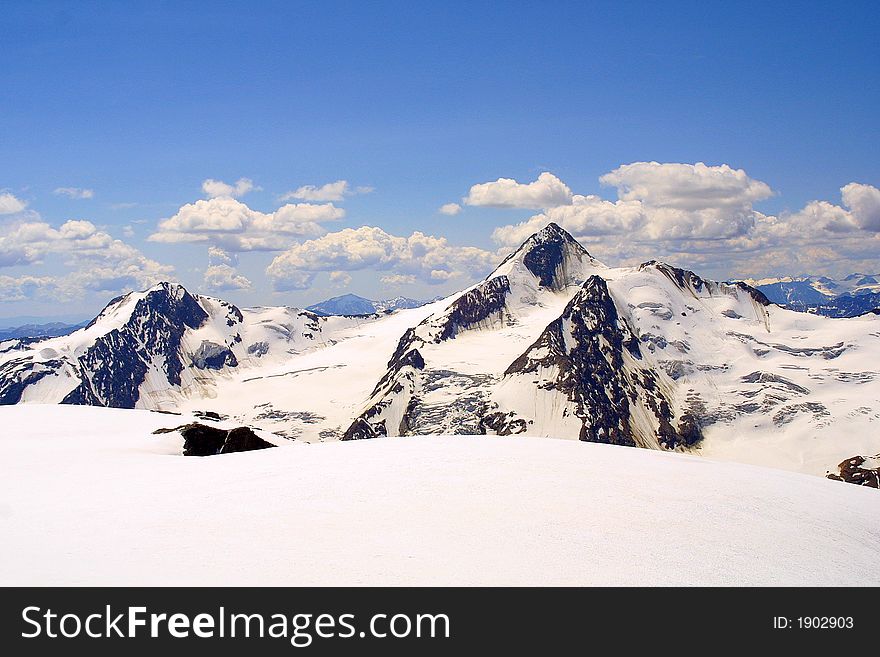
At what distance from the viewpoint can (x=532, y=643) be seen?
11.6 metres

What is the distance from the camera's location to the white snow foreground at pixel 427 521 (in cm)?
1312

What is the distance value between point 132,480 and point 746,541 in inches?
755

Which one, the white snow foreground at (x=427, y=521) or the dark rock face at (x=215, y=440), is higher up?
the dark rock face at (x=215, y=440)

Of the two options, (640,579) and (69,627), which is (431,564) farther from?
(69,627)

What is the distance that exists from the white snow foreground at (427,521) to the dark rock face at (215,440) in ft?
19.1

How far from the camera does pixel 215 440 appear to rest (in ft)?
107

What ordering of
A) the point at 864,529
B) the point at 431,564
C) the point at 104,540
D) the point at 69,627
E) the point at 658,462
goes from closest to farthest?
the point at 69,627 → the point at 431,564 → the point at 104,540 → the point at 864,529 → the point at 658,462

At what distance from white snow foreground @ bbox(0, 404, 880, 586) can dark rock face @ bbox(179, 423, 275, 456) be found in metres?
5.83

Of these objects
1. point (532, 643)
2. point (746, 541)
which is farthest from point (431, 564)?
point (746, 541)

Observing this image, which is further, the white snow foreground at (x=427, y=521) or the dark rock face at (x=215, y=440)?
the dark rock face at (x=215, y=440)

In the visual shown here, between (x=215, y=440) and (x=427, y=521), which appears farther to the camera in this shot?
(x=215, y=440)

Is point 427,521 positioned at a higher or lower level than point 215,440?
lower

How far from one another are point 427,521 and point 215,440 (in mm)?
20502

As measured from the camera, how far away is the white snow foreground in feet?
43.0
